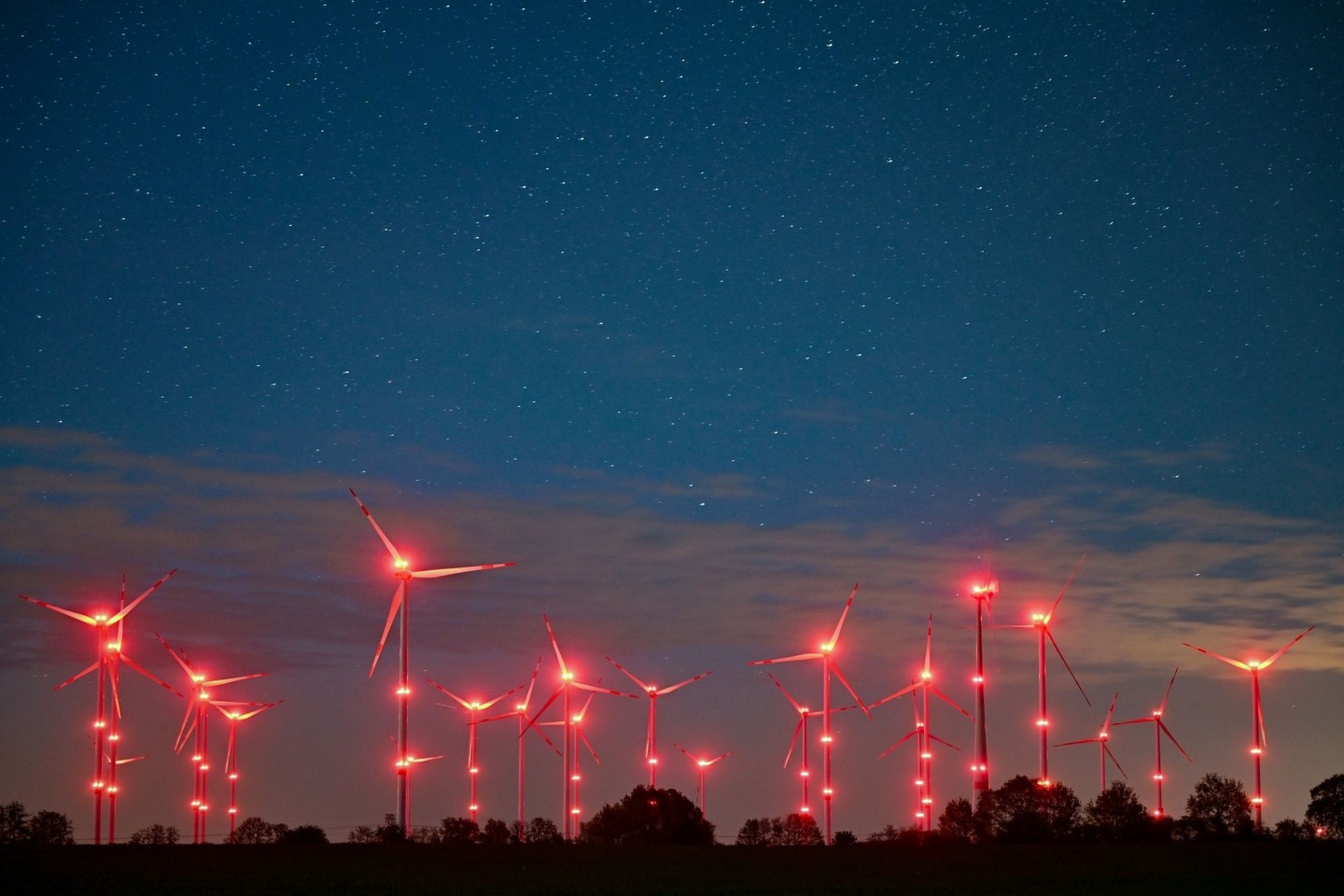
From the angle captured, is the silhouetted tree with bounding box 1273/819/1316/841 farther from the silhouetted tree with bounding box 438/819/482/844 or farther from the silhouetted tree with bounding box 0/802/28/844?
the silhouetted tree with bounding box 0/802/28/844

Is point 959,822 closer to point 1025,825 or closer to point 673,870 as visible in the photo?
point 1025,825

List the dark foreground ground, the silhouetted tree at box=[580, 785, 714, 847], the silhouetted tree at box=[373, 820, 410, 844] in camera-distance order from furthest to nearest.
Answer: the silhouetted tree at box=[580, 785, 714, 847] → the silhouetted tree at box=[373, 820, 410, 844] → the dark foreground ground

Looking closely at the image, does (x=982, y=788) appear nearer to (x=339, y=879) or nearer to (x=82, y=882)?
(x=339, y=879)

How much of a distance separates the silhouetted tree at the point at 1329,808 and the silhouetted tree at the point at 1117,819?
1087cm

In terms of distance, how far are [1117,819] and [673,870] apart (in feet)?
160

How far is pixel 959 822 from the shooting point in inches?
4129

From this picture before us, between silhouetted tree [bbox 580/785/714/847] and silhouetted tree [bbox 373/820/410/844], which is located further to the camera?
silhouetted tree [bbox 580/785/714/847]

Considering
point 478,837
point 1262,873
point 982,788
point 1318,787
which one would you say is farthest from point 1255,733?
point 1262,873

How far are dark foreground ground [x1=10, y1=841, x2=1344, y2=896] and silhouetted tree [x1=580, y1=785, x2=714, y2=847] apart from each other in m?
31.9

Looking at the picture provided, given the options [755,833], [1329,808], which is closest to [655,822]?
[755,833]

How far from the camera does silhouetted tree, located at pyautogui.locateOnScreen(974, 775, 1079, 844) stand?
331 feet

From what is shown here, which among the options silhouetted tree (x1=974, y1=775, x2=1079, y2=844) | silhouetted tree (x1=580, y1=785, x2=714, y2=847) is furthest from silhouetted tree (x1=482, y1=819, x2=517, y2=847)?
silhouetted tree (x1=974, y1=775, x2=1079, y2=844)

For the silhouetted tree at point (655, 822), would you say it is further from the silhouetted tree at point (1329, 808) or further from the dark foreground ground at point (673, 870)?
the silhouetted tree at point (1329, 808)

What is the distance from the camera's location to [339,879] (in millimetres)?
58656
